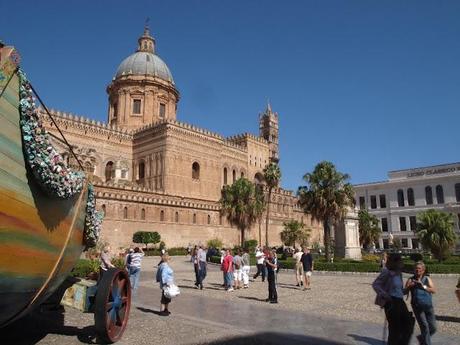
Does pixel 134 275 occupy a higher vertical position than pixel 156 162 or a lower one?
lower

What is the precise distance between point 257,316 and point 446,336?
4.04 m

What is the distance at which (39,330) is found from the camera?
7.90 metres

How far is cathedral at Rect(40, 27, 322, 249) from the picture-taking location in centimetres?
4360

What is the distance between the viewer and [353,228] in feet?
112

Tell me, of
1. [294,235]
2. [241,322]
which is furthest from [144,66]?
[241,322]

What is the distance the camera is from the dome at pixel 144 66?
59281 millimetres

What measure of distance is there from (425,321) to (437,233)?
24.4 m

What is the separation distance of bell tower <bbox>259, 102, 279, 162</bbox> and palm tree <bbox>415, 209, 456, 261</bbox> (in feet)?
134

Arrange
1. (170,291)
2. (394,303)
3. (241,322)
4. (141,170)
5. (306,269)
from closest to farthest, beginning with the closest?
(394,303)
(241,322)
(170,291)
(306,269)
(141,170)

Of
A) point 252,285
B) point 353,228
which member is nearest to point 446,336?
point 252,285

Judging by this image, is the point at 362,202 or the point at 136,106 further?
the point at 362,202

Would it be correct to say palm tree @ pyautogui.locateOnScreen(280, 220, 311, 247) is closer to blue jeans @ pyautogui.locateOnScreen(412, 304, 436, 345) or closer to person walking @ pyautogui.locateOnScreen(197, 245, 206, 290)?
person walking @ pyautogui.locateOnScreen(197, 245, 206, 290)

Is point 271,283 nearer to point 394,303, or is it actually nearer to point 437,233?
point 394,303

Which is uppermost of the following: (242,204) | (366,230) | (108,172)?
(108,172)
